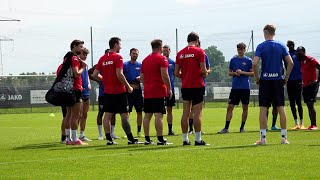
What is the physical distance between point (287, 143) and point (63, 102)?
4574 millimetres

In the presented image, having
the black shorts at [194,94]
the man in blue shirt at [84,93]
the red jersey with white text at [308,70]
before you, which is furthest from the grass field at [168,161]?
the red jersey with white text at [308,70]

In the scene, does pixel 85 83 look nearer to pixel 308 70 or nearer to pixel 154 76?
Result: pixel 154 76

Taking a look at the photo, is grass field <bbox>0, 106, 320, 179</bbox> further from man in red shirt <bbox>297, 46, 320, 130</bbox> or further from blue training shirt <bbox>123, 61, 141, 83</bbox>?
man in red shirt <bbox>297, 46, 320, 130</bbox>

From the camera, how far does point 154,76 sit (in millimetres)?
14836

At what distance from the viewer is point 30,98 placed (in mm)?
45844

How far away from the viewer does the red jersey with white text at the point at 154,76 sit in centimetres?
1473

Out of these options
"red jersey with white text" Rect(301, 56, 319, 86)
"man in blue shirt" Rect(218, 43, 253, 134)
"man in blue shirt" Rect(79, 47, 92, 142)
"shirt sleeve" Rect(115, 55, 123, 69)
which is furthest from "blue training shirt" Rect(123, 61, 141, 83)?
"red jersey with white text" Rect(301, 56, 319, 86)

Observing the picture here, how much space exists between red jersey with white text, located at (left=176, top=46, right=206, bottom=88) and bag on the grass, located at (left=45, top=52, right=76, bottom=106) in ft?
7.91

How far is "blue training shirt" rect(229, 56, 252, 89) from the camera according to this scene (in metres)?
19.5

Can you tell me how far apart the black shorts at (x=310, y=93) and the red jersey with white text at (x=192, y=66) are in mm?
5924

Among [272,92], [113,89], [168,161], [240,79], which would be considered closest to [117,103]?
[113,89]

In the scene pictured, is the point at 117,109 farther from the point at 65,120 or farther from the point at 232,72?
the point at 232,72

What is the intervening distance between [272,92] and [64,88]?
421 cm

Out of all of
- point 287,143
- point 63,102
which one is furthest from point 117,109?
point 287,143
